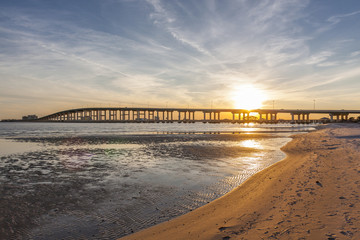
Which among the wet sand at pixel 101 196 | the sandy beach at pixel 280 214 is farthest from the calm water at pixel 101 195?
the sandy beach at pixel 280 214

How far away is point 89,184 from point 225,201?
6.24 metres

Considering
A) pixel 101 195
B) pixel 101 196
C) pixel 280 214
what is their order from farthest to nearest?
pixel 101 195
pixel 101 196
pixel 280 214

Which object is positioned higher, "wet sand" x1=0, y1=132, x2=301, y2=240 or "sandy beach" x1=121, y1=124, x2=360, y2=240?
"sandy beach" x1=121, y1=124, x2=360, y2=240

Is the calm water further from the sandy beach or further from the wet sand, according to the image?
the sandy beach

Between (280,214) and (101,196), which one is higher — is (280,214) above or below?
above

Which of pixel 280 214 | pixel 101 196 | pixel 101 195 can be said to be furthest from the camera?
pixel 101 195

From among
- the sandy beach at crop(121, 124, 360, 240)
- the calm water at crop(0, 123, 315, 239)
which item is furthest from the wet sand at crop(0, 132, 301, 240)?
the sandy beach at crop(121, 124, 360, 240)

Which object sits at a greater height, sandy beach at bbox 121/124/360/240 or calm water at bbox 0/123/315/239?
sandy beach at bbox 121/124/360/240

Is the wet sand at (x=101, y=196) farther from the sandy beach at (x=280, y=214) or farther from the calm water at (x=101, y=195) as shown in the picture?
the sandy beach at (x=280, y=214)

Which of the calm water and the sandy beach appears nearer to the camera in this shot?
the sandy beach

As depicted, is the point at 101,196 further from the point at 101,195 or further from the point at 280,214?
the point at 280,214

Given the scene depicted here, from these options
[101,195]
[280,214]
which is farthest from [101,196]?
[280,214]

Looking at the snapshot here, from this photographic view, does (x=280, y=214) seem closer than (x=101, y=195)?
Yes

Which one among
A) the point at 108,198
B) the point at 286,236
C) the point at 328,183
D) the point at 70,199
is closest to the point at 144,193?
the point at 108,198
